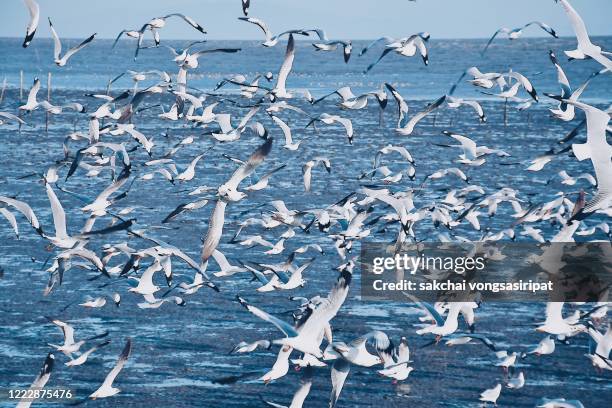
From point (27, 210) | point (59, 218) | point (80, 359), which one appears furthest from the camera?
point (59, 218)

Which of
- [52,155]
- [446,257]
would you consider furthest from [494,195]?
[52,155]

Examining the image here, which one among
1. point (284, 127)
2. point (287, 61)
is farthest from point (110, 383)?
point (284, 127)

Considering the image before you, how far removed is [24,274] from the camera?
17078 millimetres

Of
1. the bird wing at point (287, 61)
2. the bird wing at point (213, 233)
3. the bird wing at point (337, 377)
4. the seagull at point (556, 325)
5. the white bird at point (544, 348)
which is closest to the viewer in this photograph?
the bird wing at point (337, 377)

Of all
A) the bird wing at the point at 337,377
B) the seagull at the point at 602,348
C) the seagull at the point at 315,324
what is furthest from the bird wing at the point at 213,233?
the seagull at the point at 602,348

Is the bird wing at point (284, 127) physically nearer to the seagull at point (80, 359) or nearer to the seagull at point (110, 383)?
the seagull at point (80, 359)

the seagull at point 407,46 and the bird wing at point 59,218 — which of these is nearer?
the bird wing at point 59,218

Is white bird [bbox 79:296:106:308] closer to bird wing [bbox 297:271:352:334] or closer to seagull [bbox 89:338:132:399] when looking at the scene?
seagull [bbox 89:338:132:399]

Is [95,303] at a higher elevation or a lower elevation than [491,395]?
lower

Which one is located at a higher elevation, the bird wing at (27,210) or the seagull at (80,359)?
the bird wing at (27,210)

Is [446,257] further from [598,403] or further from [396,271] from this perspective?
[598,403]

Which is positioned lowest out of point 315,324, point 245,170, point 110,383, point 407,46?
point 110,383

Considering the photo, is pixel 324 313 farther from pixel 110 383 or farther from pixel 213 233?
pixel 213 233

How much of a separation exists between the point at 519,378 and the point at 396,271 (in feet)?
18.7
